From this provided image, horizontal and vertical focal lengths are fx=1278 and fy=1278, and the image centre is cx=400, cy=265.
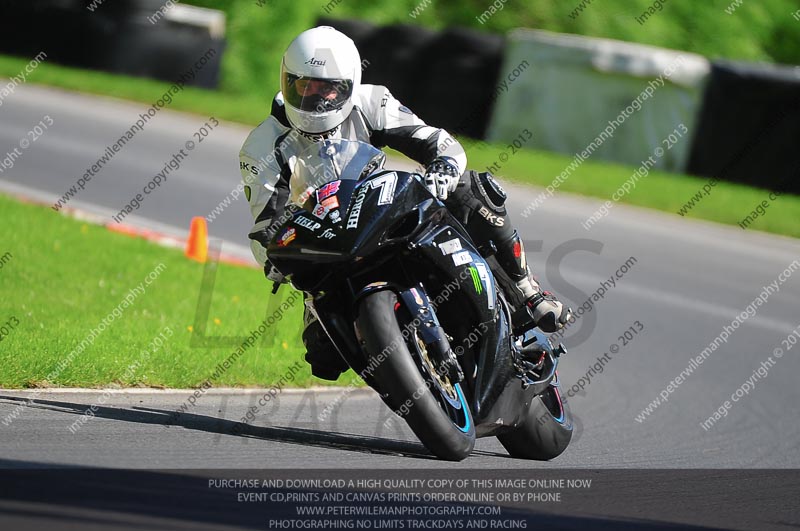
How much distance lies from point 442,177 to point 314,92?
2.51 feet

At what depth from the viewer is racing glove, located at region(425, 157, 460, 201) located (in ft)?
18.7

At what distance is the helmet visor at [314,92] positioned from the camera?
5.98 metres

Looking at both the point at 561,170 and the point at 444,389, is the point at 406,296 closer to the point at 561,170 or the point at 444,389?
the point at 444,389

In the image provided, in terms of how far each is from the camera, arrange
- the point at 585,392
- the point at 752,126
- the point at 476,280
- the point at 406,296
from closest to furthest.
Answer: the point at 406,296
the point at 476,280
the point at 585,392
the point at 752,126

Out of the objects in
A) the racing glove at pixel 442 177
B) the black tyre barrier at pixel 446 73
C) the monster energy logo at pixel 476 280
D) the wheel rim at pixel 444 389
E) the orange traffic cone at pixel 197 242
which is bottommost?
the black tyre barrier at pixel 446 73

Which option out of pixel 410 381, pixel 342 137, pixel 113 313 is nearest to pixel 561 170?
pixel 113 313

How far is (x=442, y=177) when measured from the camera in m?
5.75

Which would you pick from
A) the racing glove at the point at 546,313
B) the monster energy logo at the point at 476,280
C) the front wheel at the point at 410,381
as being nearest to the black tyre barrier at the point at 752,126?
the racing glove at the point at 546,313

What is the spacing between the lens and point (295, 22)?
25984mm

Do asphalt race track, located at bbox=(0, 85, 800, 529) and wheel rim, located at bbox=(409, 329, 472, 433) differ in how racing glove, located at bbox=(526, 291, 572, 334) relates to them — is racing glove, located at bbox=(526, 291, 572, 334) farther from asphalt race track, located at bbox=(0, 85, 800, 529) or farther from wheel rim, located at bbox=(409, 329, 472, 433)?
wheel rim, located at bbox=(409, 329, 472, 433)

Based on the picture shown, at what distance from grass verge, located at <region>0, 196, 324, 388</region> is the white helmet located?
6.48 ft

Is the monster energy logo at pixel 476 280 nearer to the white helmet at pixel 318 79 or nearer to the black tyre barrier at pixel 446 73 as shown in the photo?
the white helmet at pixel 318 79

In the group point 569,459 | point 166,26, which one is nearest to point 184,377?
point 569,459

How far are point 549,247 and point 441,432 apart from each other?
27.2 feet
